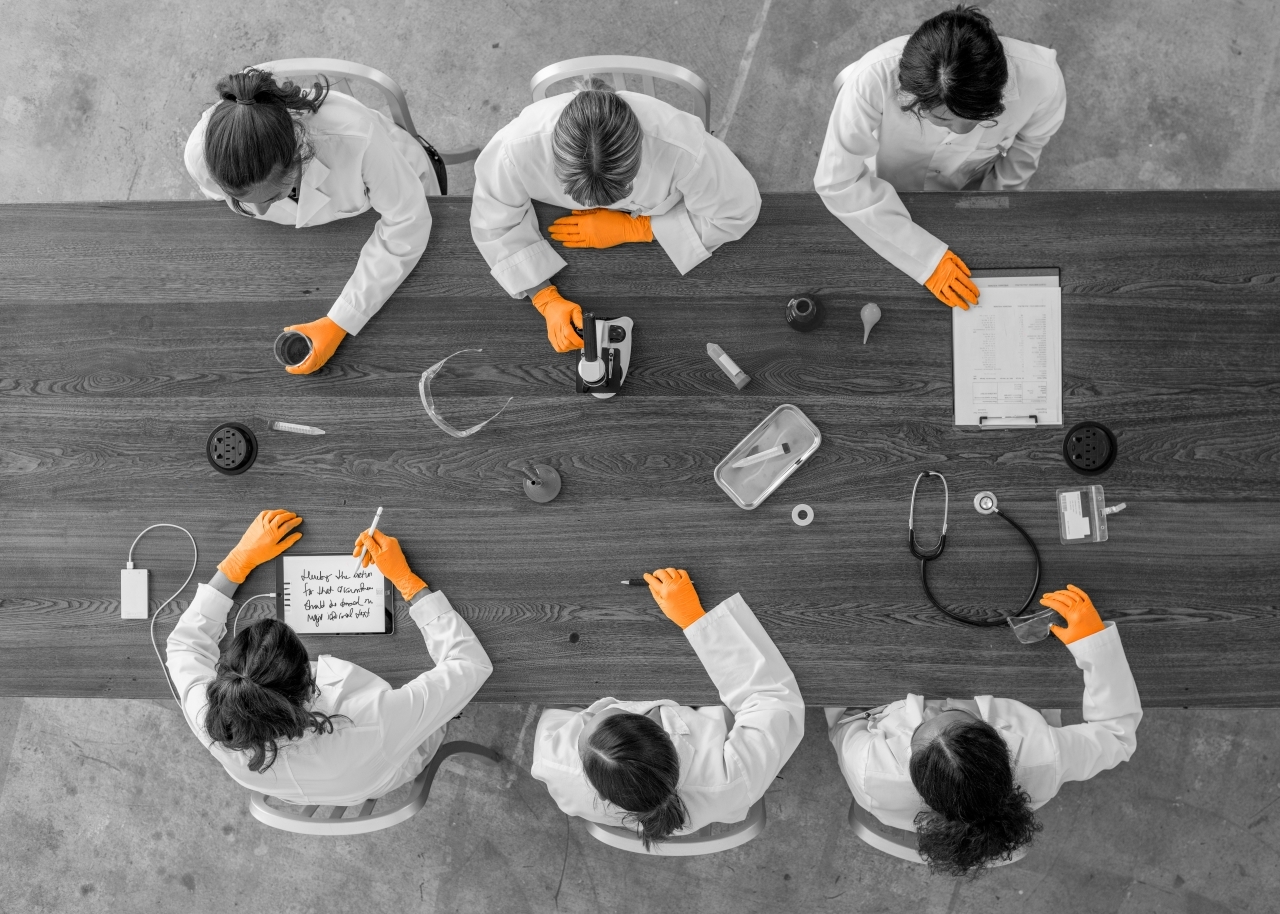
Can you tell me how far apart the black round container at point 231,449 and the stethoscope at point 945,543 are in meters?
1.42

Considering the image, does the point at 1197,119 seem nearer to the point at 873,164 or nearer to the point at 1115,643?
the point at 873,164

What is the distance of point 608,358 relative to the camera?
67.2 inches

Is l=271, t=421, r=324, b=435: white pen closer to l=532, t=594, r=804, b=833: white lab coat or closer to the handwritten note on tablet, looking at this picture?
the handwritten note on tablet

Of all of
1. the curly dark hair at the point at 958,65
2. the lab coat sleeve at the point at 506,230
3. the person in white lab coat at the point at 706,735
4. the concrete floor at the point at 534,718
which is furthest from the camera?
the concrete floor at the point at 534,718

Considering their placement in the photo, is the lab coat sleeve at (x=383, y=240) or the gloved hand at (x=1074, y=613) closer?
the gloved hand at (x=1074, y=613)

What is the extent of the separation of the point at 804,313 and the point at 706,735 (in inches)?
35.9

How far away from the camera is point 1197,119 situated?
2.58 meters

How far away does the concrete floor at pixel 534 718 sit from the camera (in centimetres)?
245

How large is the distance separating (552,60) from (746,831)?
235cm

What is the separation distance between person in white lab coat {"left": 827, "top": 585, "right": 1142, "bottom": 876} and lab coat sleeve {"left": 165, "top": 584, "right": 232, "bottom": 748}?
1404mm

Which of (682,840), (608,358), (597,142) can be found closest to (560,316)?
(608,358)

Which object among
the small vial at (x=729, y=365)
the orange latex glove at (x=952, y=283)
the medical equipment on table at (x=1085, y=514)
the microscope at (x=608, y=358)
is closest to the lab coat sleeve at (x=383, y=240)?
the microscope at (x=608, y=358)

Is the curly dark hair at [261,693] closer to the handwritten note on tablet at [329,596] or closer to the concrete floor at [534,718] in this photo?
the handwritten note on tablet at [329,596]

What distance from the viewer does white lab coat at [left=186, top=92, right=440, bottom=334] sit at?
5.69 ft
